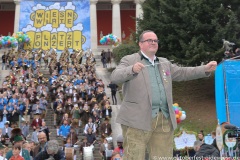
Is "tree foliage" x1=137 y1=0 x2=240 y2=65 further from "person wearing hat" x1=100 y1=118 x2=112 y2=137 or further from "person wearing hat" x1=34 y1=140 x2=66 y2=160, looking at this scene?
"person wearing hat" x1=34 y1=140 x2=66 y2=160

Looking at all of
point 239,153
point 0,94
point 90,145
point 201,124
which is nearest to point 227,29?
point 201,124

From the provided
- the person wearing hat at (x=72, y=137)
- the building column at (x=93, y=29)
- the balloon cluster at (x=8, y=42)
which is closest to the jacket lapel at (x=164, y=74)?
the person wearing hat at (x=72, y=137)

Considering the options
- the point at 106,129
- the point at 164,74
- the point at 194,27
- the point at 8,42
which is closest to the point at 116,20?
the point at 8,42

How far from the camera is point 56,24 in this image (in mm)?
40562

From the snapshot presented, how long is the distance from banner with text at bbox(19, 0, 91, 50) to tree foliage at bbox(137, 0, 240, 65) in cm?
1598

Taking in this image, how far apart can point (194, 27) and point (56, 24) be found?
20375 millimetres

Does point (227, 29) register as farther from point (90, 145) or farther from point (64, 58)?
point (64, 58)

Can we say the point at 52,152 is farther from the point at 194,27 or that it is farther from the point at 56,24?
the point at 56,24

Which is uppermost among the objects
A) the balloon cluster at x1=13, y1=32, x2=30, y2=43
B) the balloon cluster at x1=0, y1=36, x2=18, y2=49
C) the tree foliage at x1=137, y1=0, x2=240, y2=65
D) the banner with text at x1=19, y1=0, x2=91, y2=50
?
the banner with text at x1=19, y1=0, x2=91, y2=50

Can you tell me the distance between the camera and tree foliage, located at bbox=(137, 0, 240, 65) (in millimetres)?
21797

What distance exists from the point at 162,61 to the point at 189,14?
724 inches

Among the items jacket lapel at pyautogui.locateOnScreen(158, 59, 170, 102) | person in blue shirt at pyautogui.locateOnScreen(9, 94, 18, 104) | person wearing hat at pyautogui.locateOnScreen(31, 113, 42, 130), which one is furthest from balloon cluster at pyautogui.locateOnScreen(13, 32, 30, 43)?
jacket lapel at pyautogui.locateOnScreen(158, 59, 170, 102)

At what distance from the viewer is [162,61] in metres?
4.78

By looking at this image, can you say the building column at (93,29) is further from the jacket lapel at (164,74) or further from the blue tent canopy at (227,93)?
the jacket lapel at (164,74)
